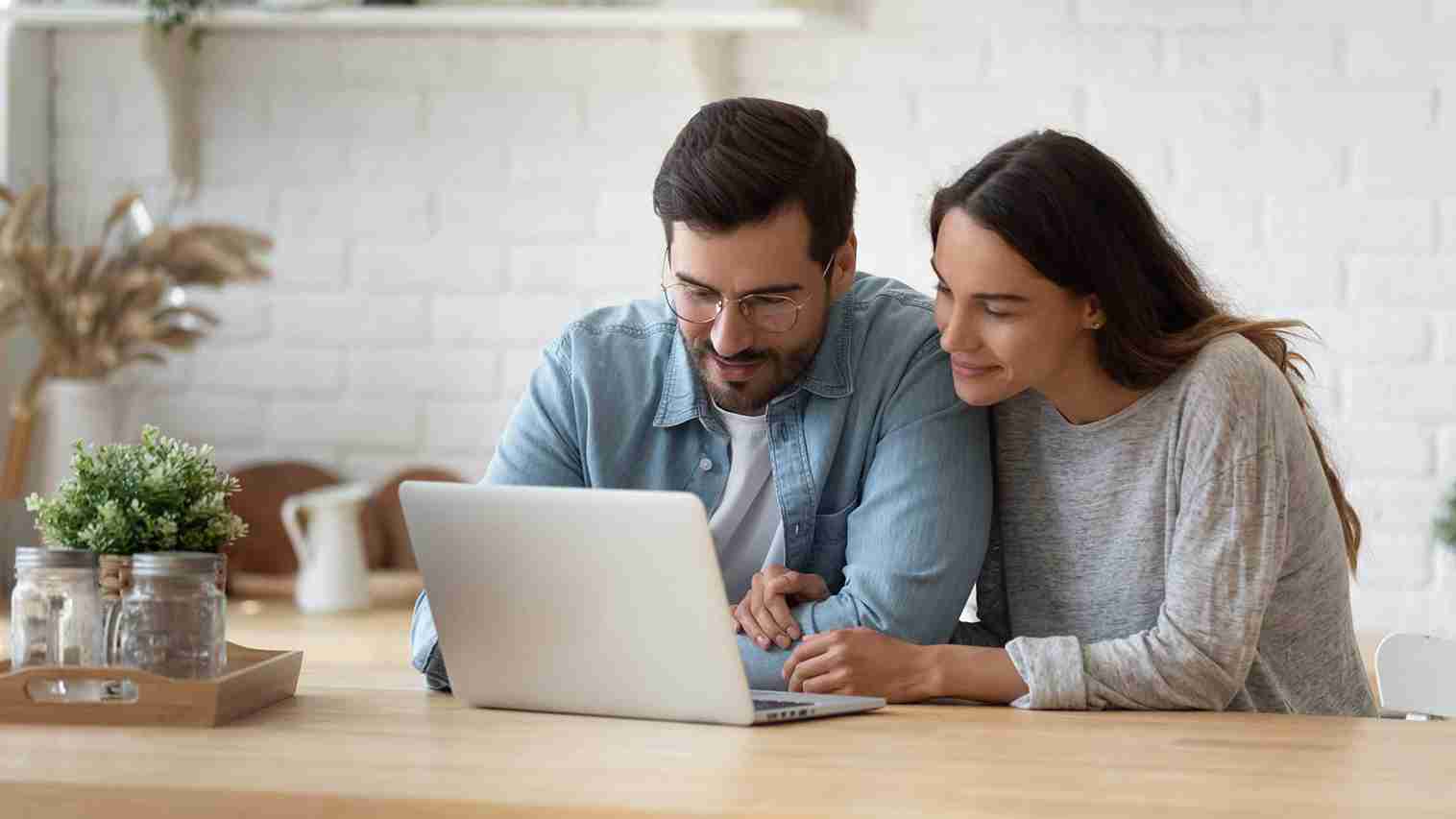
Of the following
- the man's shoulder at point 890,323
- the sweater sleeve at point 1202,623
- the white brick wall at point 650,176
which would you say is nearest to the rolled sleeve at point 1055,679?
the sweater sleeve at point 1202,623

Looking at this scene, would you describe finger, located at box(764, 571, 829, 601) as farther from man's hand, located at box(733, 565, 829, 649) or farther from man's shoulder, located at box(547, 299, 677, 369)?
man's shoulder, located at box(547, 299, 677, 369)

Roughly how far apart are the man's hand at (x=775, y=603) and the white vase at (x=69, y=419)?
1.48m

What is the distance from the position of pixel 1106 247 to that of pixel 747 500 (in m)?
0.44

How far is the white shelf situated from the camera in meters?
2.67

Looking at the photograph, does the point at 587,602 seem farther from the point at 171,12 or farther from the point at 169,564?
the point at 171,12

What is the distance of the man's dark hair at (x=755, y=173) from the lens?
168 centimetres

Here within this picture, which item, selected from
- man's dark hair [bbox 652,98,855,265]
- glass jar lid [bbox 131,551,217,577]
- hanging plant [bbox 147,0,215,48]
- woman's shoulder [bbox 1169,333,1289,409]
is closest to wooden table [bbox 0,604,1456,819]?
glass jar lid [bbox 131,551,217,577]

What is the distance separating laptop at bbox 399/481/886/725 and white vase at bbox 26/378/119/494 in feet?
5.00

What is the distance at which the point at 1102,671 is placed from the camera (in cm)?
153

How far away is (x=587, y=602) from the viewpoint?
1402 millimetres

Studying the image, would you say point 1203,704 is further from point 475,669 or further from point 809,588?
point 475,669

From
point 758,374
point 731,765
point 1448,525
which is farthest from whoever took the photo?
point 1448,525

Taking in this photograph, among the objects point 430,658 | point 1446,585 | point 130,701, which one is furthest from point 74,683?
point 1446,585

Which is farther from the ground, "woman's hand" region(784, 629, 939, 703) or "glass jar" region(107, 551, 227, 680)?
"glass jar" region(107, 551, 227, 680)
